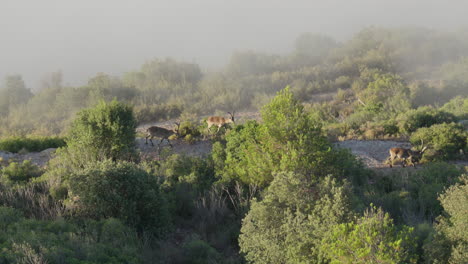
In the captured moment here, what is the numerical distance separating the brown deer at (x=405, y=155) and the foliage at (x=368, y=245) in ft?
27.2

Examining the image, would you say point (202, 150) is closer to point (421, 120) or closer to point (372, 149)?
point (372, 149)

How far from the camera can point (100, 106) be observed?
12.5 metres

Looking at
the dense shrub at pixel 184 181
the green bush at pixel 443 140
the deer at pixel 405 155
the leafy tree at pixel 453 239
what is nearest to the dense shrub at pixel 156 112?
the dense shrub at pixel 184 181

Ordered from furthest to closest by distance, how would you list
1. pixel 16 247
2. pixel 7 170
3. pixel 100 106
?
pixel 100 106 → pixel 7 170 → pixel 16 247

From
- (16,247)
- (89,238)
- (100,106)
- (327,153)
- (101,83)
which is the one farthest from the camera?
(101,83)

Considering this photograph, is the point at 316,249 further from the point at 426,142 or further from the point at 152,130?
the point at 426,142

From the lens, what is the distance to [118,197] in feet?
25.6

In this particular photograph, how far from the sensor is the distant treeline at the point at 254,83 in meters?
26.2

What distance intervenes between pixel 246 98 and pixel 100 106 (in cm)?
1783

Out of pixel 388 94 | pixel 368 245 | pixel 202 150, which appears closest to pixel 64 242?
pixel 368 245

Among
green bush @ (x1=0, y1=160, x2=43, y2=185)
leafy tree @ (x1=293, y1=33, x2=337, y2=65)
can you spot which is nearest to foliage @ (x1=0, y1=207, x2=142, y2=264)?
green bush @ (x1=0, y1=160, x2=43, y2=185)

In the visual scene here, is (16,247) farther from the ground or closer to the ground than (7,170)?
farther from the ground

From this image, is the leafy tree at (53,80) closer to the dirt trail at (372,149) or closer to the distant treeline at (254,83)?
the distant treeline at (254,83)

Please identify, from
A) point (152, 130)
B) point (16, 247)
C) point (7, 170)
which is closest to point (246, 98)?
point (152, 130)
